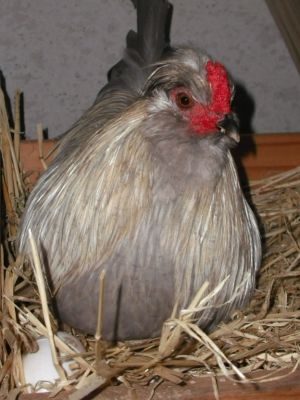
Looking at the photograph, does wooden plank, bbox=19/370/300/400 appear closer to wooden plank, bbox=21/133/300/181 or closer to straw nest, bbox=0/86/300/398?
straw nest, bbox=0/86/300/398

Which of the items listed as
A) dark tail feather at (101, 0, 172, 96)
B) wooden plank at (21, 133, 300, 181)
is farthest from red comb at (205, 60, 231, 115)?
wooden plank at (21, 133, 300, 181)

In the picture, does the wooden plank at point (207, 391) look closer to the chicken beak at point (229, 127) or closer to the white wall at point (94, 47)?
the chicken beak at point (229, 127)

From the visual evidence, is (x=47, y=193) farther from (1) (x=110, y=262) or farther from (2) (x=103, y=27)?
(2) (x=103, y=27)

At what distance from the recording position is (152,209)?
134cm

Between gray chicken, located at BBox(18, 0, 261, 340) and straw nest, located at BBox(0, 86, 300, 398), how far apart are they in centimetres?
7

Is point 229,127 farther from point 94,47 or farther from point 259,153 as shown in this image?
point 94,47

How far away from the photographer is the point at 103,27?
2283mm

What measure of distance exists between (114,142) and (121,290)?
1.26 feet

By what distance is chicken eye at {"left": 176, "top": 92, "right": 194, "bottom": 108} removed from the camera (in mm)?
1292

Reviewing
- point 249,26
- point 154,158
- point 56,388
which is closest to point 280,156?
point 249,26

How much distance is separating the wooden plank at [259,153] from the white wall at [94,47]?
284mm

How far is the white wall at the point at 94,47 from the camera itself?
2240 mm

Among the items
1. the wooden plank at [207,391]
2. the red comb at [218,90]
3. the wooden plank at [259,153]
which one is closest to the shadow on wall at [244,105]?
the wooden plank at [259,153]

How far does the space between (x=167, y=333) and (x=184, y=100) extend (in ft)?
1.84
